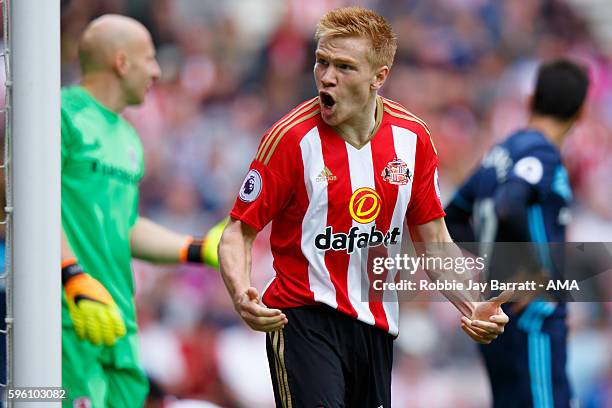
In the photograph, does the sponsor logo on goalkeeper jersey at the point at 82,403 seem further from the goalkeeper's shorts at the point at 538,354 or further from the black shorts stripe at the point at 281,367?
the goalkeeper's shorts at the point at 538,354

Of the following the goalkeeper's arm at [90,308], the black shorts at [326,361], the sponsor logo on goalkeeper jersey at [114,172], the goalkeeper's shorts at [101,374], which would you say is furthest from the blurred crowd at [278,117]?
the black shorts at [326,361]

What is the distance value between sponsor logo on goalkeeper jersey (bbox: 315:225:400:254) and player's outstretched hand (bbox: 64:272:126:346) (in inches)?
51.0

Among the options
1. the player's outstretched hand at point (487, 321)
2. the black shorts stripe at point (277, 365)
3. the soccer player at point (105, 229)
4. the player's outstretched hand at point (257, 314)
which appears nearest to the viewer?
the player's outstretched hand at point (257, 314)

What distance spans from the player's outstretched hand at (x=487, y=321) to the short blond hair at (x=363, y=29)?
845 millimetres

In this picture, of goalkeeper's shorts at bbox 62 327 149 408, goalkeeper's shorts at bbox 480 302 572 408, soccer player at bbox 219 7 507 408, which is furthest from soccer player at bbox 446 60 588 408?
goalkeeper's shorts at bbox 62 327 149 408

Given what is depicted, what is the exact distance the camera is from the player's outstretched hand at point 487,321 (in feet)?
12.8

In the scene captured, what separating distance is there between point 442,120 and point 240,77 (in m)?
1.38

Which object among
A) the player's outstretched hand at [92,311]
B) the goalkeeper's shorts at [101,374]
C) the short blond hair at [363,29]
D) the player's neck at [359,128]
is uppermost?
the short blond hair at [363,29]

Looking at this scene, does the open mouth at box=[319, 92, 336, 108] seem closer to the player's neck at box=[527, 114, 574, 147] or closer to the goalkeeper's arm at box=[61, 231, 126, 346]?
the goalkeeper's arm at box=[61, 231, 126, 346]

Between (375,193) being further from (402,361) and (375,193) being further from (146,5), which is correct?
(146,5)

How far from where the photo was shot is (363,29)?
3.92 meters

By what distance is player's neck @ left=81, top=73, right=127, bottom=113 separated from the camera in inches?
221

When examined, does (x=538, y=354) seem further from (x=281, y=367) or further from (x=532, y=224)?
(x=281, y=367)

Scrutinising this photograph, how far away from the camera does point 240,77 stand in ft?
27.0
